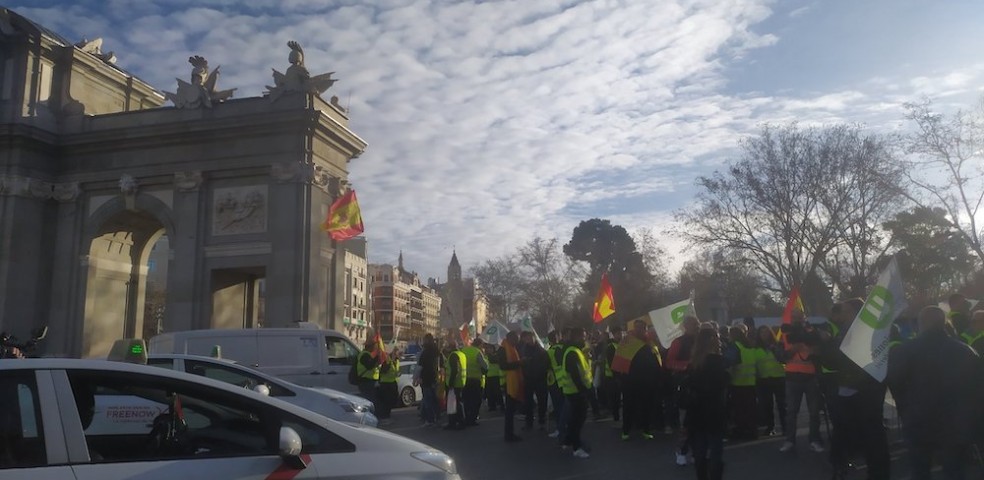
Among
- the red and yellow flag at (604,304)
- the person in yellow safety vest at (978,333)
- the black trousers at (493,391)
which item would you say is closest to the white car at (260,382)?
the person in yellow safety vest at (978,333)

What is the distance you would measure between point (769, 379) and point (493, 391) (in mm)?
8459

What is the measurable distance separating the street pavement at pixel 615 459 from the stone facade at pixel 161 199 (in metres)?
12.4

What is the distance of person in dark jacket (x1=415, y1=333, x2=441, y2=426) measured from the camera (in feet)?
48.5

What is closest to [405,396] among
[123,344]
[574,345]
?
[574,345]

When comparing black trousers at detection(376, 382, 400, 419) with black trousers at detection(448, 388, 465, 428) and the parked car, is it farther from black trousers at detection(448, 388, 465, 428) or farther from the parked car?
the parked car

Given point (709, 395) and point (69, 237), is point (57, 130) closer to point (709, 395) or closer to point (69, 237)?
point (69, 237)

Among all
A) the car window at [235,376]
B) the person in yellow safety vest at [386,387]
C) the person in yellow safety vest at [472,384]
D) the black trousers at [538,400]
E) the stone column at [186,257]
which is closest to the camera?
the car window at [235,376]

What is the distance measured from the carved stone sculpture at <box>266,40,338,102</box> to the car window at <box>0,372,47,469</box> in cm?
2236

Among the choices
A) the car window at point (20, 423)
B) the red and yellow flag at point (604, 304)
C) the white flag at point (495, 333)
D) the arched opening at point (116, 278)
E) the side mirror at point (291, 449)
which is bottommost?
the side mirror at point (291, 449)

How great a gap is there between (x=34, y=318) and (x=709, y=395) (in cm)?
2614

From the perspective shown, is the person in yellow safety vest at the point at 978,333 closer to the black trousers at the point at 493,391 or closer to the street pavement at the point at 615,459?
the street pavement at the point at 615,459

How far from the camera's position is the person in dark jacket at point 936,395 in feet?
19.1

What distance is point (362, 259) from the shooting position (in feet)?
326

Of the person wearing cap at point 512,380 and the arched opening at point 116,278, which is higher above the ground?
the arched opening at point 116,278
